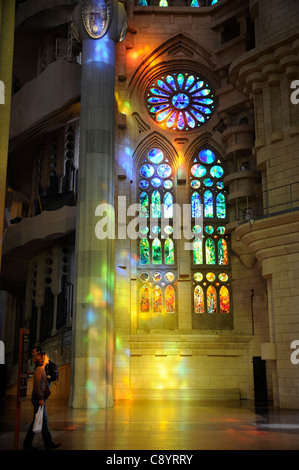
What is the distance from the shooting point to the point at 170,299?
22094mm

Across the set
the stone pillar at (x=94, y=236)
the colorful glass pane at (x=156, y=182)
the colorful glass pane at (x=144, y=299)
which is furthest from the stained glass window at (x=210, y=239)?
the stone pillar at (x=94, y=236)

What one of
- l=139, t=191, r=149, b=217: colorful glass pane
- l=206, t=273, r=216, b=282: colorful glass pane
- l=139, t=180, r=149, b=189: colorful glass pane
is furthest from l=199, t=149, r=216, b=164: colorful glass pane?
l=206, t=273, r=216, b=282: colorful glass pane

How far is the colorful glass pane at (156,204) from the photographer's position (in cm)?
2298

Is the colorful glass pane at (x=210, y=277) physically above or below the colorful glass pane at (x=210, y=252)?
below

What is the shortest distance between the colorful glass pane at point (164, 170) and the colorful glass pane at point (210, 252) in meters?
3.41

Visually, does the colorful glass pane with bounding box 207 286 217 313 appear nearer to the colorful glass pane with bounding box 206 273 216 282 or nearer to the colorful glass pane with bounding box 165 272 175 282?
the colorful glass pane with bounding box 206 273 216 282

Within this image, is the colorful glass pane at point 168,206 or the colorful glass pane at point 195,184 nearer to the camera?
the colorful glass pane at point 168,206

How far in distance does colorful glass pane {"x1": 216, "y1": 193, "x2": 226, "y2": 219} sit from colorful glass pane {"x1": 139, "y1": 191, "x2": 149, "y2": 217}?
3.05 m

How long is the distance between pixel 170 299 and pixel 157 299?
21.4 inches

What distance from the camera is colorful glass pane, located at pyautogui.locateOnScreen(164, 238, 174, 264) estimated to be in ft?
73.7

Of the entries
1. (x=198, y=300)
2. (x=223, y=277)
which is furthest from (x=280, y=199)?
(x=198, y=300)

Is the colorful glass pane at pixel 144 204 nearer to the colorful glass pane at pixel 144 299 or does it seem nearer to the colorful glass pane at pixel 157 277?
the colorful glass pane at pixel 157 277
